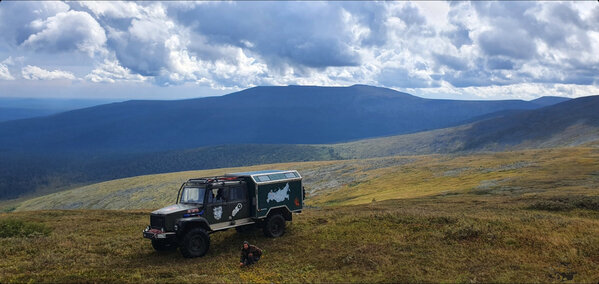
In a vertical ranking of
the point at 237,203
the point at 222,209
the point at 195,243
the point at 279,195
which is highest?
the point at 279,195

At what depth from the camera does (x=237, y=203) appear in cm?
1892

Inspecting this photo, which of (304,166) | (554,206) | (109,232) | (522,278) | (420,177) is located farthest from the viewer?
(304,166)

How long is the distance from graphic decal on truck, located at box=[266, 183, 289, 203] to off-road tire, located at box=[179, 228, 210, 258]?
377 cm

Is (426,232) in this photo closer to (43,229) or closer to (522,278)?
(522,278)

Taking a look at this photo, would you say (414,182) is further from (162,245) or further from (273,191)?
(162,245)

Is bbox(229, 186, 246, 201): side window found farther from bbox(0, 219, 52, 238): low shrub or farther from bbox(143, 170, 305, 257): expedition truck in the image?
bbox(0, 219, 52, 238): low shrub

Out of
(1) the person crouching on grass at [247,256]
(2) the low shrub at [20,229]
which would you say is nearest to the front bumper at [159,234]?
(1) the person crouching on grass at [247,256]

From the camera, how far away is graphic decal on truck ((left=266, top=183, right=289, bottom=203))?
19812 millimetres

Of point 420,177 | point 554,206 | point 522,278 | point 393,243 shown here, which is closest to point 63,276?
point 393,243

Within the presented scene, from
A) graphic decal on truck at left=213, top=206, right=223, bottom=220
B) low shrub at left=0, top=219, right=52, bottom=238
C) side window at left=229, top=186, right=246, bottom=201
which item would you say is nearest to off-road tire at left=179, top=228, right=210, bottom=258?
graphic decal on truck at left=213, top=206, right=223, bottom=220

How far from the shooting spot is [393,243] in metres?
18.5

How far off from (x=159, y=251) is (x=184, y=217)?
9.58 ft

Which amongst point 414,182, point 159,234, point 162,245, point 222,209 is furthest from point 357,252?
point 414,182

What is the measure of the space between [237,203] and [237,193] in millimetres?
495
